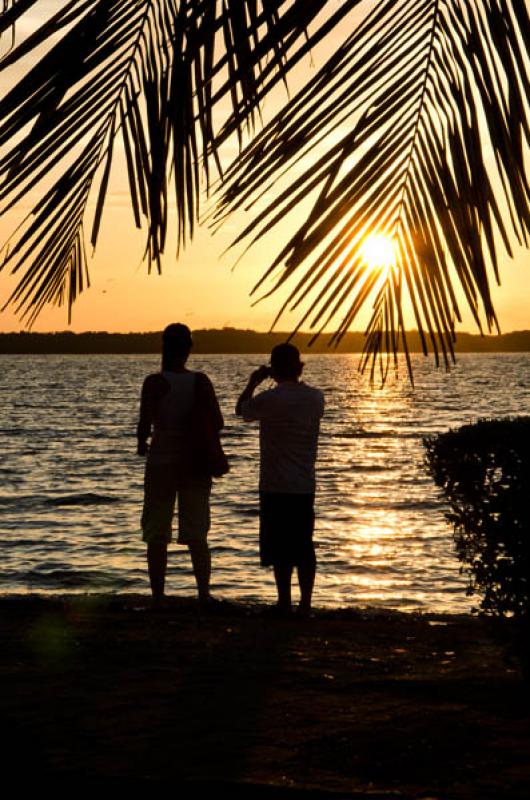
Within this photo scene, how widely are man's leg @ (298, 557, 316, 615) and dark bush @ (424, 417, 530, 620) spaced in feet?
5.76

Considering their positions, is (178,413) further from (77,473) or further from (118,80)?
(77,473)

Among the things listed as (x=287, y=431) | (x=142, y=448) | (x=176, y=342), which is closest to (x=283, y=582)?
(x=287, y=431)

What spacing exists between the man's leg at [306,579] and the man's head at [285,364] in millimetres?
1210

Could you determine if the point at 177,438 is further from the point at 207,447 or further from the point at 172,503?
the point at 172,503

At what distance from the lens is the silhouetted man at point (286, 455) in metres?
6.85

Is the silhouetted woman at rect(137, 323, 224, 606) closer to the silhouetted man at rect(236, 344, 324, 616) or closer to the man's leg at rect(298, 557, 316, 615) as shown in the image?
the silhouetted man at rect(236, 344, 324, 616)

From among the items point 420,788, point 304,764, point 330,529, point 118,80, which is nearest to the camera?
point 118,80

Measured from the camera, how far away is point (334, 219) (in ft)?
4.80

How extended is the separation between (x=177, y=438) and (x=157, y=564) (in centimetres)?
90

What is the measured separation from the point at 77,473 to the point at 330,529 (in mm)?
13322

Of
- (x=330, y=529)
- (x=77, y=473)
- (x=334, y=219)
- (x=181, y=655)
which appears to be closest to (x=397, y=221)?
(x=334, y=219)

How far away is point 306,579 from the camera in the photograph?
23.7 feet

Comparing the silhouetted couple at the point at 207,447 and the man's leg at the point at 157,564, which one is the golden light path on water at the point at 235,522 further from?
the man's leg at the point at 157,564

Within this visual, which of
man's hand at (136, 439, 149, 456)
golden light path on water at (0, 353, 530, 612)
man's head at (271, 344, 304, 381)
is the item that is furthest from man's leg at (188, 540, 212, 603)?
golden light path on water at (0, 353, 530, 612)
